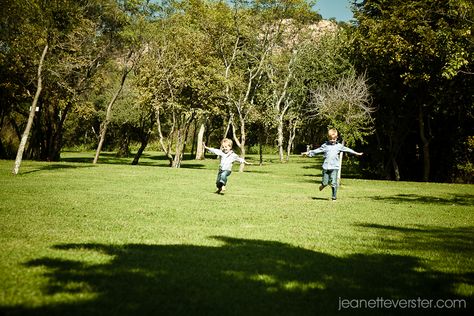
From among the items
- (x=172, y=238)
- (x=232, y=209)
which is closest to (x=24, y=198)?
(x=232, y=209)

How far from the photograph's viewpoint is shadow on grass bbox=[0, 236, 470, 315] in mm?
4457

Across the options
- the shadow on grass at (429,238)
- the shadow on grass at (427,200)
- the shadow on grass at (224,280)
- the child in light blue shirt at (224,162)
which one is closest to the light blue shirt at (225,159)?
the child in light blue shirt at (224,162)

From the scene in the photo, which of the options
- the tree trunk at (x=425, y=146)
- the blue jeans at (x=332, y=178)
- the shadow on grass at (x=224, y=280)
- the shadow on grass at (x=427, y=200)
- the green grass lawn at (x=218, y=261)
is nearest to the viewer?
the shadow on grass at (x=224, y=280)

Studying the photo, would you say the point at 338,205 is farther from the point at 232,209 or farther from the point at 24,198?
the point at 24,198

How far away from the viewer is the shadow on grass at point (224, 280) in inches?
175

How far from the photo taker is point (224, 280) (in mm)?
5410

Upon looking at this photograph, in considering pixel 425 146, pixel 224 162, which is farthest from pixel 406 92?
pixel 224 162

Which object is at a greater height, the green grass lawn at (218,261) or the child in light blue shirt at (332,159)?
the child in light blue shirt at (332,159)

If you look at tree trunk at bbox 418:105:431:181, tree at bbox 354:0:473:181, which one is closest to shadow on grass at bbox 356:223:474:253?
tree at bbox 354:0:473:181

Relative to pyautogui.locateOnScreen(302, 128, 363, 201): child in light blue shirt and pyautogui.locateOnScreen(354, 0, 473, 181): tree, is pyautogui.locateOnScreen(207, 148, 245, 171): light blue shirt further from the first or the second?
pyautogui.locateOnScreen(354, 0, 473, 181): tree

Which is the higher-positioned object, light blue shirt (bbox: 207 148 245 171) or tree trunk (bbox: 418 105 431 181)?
tree trunk (bbox: 418 105 431 181)

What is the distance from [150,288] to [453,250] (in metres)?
6.27

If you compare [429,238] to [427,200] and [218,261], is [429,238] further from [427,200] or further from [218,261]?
[427,200]

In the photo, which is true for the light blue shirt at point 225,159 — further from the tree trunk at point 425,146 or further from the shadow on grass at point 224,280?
the tree trunk at point 425,146
